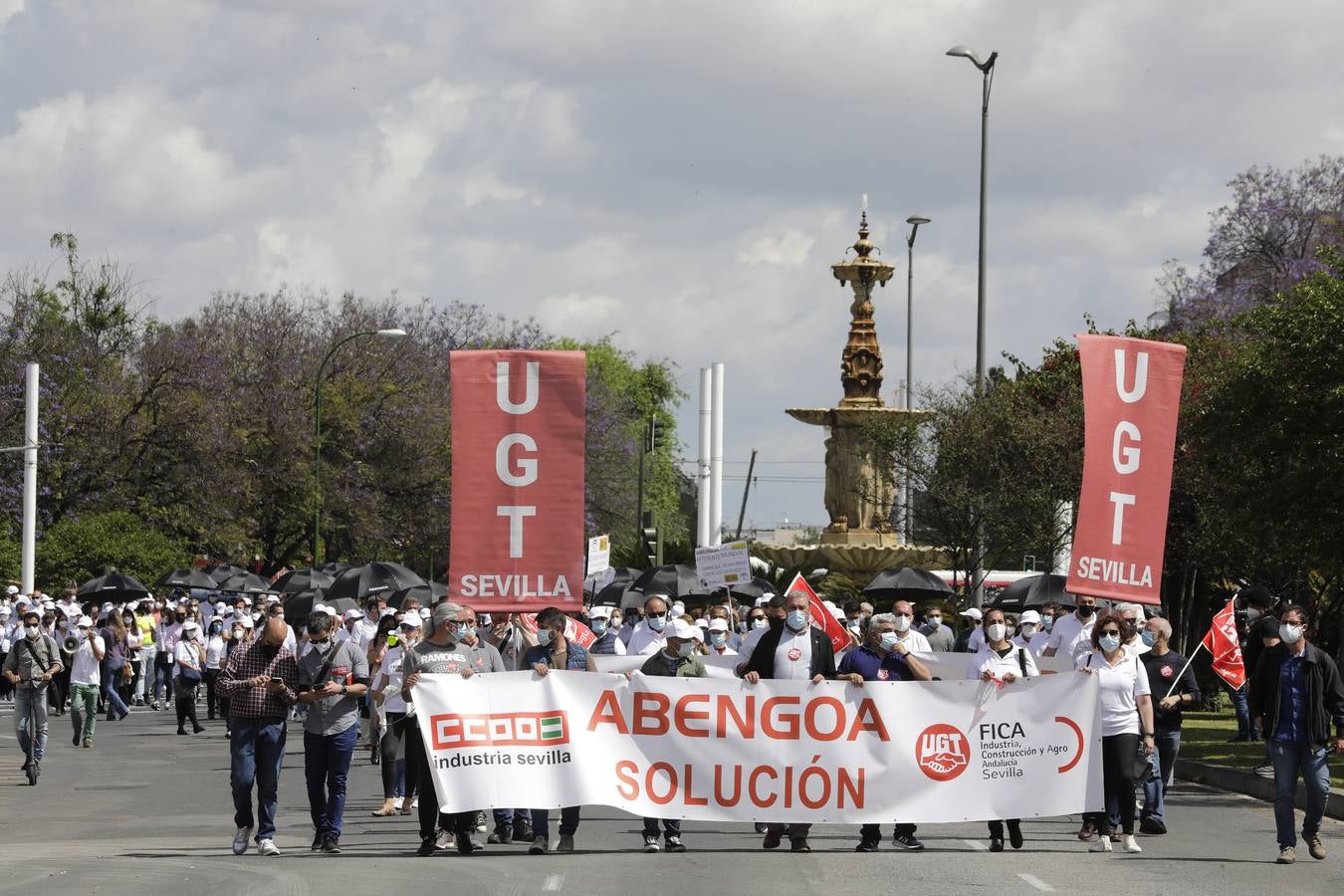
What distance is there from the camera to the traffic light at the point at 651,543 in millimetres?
42444

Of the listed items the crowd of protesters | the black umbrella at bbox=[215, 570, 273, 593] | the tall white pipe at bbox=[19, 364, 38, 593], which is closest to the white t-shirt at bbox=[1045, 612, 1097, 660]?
the crowd of protesters

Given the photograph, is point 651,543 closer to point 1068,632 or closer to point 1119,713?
point 1068,632

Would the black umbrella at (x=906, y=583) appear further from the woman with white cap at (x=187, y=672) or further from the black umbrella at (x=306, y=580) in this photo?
the woman with white cap at (x=187, y=672)

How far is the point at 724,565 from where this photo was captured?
29.9 m

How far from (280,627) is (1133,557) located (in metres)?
6.94

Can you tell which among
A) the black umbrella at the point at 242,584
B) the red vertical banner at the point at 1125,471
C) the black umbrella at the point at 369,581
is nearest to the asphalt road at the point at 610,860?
the red vertical banner at the point at 1125,471

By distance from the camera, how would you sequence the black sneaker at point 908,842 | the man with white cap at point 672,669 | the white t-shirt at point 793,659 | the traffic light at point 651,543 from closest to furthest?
1. the man with white cap at point 672,669
2. the black sneaker at point 908,842
3. the white t-shirt at point 793,659
4. the traffic light at point 651,543

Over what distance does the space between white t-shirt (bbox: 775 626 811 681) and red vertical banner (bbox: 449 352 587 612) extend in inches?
60.4

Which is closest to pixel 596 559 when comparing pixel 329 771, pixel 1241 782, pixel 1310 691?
pixel 1241 782

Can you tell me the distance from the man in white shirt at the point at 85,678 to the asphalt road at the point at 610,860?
6187 mm

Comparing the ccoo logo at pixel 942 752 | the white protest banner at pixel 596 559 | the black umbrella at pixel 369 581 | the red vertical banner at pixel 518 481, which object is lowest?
the black umbrella at pixel 369 581

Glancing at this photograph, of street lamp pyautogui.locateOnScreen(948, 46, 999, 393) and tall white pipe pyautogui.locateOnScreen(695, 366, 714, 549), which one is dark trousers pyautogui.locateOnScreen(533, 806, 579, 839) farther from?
tall white pipe pyautogui.locateOnScreen(695, 366, 714, 549)

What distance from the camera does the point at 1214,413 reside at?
78.2ft

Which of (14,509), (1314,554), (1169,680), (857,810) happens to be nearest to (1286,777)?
(1169,680)
